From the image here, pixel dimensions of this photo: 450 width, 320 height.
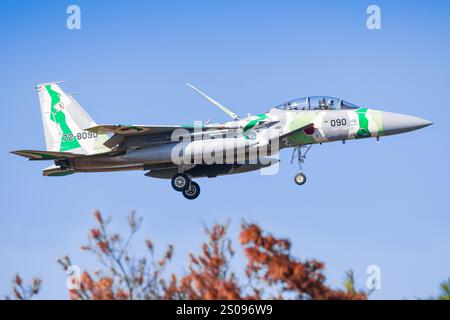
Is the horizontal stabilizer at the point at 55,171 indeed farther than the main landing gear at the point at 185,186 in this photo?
Yes

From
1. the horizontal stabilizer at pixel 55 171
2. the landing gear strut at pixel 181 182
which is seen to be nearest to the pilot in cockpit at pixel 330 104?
the landing gear strut at pixel 181 182

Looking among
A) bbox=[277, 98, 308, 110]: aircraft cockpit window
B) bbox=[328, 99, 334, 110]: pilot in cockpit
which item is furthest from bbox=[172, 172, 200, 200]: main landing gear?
bbox=[328, 99, 334, 110]: pilot in cockpit

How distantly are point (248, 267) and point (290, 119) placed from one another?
9.52 m

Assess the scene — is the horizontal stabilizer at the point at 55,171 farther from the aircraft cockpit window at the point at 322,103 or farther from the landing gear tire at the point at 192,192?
the aircraft cockpit window at the point at 322,103

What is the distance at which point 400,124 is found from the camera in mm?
24078

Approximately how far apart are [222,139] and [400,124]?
482cm

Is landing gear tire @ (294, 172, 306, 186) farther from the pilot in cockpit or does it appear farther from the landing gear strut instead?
the landing gear strut

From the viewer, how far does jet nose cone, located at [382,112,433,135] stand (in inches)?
946

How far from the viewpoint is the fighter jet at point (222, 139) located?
23.8 m

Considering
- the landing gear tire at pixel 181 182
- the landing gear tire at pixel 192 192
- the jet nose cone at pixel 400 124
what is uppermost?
the jet nose cone at pixel 400 124

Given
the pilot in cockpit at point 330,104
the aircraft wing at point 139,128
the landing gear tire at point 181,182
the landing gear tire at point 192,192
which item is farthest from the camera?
the landing gear tire at point 192,192

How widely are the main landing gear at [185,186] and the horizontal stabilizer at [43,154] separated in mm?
2777
